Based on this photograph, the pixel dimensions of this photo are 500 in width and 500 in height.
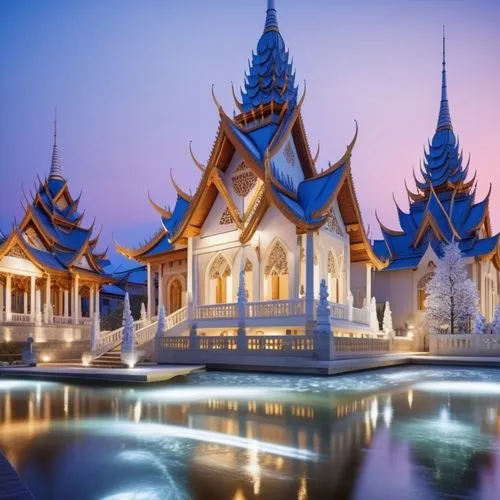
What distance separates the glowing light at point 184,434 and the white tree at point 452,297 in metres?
22.1

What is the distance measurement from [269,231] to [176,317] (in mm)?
5064

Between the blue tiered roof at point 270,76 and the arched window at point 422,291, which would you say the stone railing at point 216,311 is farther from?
the arched window at point 422,291

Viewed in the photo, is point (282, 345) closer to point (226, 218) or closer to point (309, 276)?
point (309, 276)

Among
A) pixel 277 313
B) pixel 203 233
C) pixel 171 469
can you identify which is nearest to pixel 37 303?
pixel 203 233

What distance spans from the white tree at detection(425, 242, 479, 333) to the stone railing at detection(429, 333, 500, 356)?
4835 millimetres

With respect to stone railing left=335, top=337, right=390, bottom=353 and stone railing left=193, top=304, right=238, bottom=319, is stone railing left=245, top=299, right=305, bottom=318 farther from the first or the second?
stone railing left=335, top=337, right=390, bottom=353

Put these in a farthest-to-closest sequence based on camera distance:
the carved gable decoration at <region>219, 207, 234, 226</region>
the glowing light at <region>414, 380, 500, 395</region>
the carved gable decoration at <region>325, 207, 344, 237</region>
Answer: the carved gable decoration at <region>219, 207, 234, 226</region> → the carved gable decoration at <region>325, 207, 344, 237</region> → the glowing light at <region>414, 380, 500, 395</region>

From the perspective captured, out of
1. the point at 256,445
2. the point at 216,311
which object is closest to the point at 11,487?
the point at 256,445

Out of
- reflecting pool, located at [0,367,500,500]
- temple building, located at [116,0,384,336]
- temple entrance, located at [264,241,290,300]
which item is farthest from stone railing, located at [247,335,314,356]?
reflecting pool, located at [0,367,500,500]

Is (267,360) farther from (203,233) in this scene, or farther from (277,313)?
(203,233)

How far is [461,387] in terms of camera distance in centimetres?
1035

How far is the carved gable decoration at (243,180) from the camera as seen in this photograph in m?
19.1

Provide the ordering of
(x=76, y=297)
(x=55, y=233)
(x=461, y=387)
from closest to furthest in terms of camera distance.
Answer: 1. (x=461, y=387)
2. (x=76, y=297)
3. (x=55, y=233)

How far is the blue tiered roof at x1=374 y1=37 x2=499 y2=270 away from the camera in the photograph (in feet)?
101
